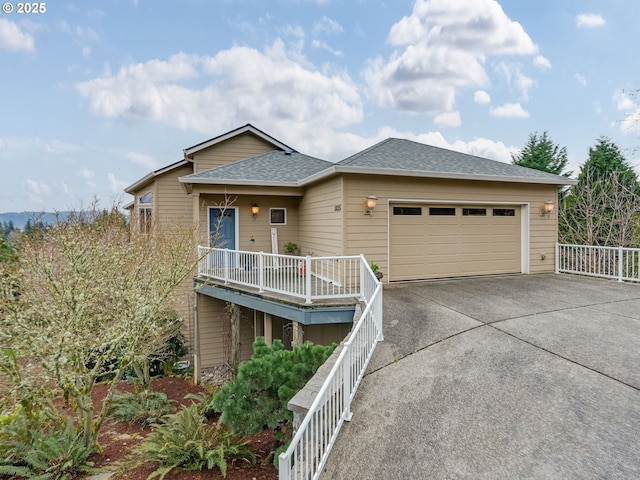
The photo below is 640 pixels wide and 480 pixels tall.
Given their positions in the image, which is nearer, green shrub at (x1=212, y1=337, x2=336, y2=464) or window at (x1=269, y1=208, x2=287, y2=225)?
green shrub at (x1=212, y1=337, x2=336, y2=464)

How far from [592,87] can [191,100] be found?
17093 millimetres

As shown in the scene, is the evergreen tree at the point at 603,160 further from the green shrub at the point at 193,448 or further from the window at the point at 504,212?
the green shrub at the point at 193,448

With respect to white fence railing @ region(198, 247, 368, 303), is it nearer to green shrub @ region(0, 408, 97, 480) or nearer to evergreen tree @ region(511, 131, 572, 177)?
green shrub @ region(0, 408, 97, 480)

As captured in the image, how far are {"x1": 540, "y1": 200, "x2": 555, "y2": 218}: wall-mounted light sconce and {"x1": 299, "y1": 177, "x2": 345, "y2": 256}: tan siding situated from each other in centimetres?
617

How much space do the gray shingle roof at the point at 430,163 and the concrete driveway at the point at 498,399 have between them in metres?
3.77

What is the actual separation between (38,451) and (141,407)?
2661 mm

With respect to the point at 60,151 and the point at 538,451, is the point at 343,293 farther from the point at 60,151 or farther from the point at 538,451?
the point at 60,151

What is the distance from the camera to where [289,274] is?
26.8ft

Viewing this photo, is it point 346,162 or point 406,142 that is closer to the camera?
point 346,162

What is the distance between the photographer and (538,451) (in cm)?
269

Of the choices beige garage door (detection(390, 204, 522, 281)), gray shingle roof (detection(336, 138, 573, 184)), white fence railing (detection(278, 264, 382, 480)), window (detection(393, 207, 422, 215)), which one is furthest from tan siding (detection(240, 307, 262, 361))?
white fence railing (detection(278, 264, 382, 480))

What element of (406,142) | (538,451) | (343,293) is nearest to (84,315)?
(343,293)

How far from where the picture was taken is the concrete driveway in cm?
264

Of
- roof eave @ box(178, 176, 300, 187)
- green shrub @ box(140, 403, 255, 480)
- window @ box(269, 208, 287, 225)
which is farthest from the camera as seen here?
window @ box(269, 208, 287, 225)
